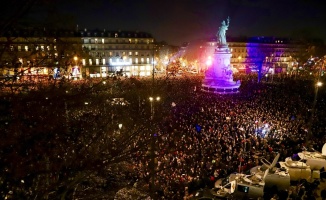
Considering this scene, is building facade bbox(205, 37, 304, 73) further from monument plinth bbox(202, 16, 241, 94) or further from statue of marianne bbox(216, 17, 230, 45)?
monument plinth bbox(202, 16, 241, 94)

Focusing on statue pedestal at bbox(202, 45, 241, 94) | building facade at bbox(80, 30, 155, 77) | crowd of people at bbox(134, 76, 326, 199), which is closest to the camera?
crowd of people at bbox(134, 76, 326, 199)

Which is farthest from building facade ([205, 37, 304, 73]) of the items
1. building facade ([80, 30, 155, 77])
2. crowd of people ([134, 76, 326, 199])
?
crowd of people ([134, 76, 326, 199])

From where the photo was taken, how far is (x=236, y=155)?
46.0 ft

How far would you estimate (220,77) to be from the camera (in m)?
40.8

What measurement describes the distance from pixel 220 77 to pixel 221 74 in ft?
2.49

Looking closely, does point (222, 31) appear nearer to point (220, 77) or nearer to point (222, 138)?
point (220, 77)

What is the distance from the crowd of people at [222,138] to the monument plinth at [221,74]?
1261cm

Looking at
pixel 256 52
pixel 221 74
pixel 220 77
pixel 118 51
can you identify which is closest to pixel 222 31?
pixel 221 74

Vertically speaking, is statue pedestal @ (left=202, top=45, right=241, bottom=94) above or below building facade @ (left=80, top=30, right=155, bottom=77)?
below

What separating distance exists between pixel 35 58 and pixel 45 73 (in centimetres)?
86

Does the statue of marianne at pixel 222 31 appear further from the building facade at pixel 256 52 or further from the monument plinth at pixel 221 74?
the building facade at pixel 256 52

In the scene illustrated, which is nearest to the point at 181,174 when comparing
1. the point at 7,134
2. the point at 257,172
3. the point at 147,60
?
the point at 257,172

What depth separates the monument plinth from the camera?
128 ft

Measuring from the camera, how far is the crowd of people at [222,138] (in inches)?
470
